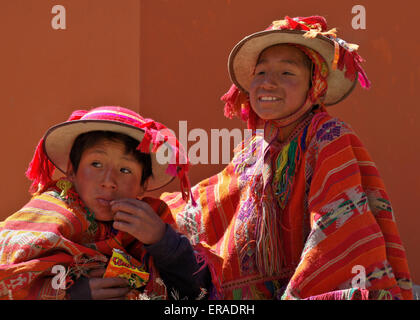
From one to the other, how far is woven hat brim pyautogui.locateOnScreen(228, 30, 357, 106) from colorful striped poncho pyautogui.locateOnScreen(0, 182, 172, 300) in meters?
1.38

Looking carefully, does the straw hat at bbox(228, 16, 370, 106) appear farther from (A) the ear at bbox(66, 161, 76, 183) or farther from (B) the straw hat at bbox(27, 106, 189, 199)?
(A) the ear at bbox(66, 161, 76, 183)

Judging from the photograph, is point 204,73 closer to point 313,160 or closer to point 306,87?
point 306,87

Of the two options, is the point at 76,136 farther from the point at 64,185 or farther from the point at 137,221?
the point at 137,221

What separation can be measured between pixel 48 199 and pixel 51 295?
1.57 feet

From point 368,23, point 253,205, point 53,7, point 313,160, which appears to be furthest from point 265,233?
point 53,7

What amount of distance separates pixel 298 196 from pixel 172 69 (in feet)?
7.25

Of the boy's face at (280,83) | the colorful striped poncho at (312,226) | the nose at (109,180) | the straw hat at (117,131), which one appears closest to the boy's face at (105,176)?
the nose at (109,180)

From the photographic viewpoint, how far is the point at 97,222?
2877 mm

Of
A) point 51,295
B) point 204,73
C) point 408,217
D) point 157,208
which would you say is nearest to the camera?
point 51,295

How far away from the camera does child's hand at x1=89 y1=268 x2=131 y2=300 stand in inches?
105

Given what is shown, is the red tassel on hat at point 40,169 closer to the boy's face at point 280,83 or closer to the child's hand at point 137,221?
the child's hand at point 137,221

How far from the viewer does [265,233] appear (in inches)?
128

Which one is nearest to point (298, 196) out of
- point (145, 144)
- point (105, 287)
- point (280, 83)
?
point (280, 83)
